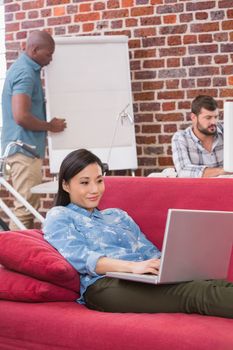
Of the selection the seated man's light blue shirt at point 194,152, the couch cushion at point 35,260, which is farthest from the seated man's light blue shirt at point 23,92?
the couch cushion at point 35,260

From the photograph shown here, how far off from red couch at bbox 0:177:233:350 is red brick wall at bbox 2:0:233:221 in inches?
86.3

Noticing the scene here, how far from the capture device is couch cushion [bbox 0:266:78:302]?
250 cm

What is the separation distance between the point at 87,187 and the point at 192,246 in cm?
57

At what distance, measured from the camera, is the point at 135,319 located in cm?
232

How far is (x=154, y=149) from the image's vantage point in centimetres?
521

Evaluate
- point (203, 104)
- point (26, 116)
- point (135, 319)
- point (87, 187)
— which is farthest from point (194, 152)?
point (135, 319)

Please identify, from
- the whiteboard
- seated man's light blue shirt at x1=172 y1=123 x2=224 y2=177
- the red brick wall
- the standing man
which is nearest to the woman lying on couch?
seated man's light blue shirt at x1=172 y1=123 x2=224 y2=177

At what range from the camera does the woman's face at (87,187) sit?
274cm

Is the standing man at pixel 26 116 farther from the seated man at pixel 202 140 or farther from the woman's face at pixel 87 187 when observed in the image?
the woman's face at pixel 87 187

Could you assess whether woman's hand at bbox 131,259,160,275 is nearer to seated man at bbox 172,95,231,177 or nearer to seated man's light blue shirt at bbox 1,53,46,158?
seated man at bbox 172,95,231,177

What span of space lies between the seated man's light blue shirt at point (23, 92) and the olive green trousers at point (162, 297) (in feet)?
7.90

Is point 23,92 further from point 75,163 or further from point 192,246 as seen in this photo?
point 192,246

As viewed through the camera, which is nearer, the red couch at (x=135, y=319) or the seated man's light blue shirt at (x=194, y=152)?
the red couch at (x=135, y=319)

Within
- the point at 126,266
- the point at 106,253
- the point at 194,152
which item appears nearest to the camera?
the point at 126,266
